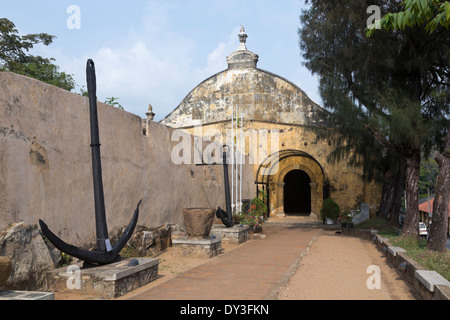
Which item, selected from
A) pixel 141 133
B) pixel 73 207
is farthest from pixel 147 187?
pixel 73 207

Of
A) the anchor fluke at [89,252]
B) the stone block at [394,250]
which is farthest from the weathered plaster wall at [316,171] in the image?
the anchor fluke at [89,252]

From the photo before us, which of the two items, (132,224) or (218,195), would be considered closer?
(132,224)

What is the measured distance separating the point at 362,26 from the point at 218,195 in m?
6.55

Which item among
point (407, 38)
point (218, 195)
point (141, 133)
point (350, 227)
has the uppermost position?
point (407, 38)

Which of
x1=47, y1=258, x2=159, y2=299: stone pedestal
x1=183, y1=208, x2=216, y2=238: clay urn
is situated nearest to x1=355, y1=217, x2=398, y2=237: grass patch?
x1=183, y1=208, x2=216, y2=238: clay urn

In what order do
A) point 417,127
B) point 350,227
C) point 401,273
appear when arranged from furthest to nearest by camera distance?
point 350,227
point 417,127
point 401,273

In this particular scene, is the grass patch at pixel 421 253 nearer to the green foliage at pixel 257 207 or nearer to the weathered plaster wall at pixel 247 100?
the green foliage at pixel 257 207

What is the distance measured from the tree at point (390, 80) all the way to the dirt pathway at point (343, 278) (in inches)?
106

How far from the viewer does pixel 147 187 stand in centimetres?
823

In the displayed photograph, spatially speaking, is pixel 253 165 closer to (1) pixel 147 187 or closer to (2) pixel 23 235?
(1) pixel 147 187

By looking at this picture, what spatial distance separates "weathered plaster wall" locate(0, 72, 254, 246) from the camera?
4.67 metres

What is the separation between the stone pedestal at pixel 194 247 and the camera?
8117 mm

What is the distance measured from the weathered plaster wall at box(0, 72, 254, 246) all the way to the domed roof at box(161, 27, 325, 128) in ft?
39.1

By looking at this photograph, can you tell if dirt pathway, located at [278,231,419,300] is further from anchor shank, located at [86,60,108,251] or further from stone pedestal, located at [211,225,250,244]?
anchor shank, located at [86,60,108,251]
